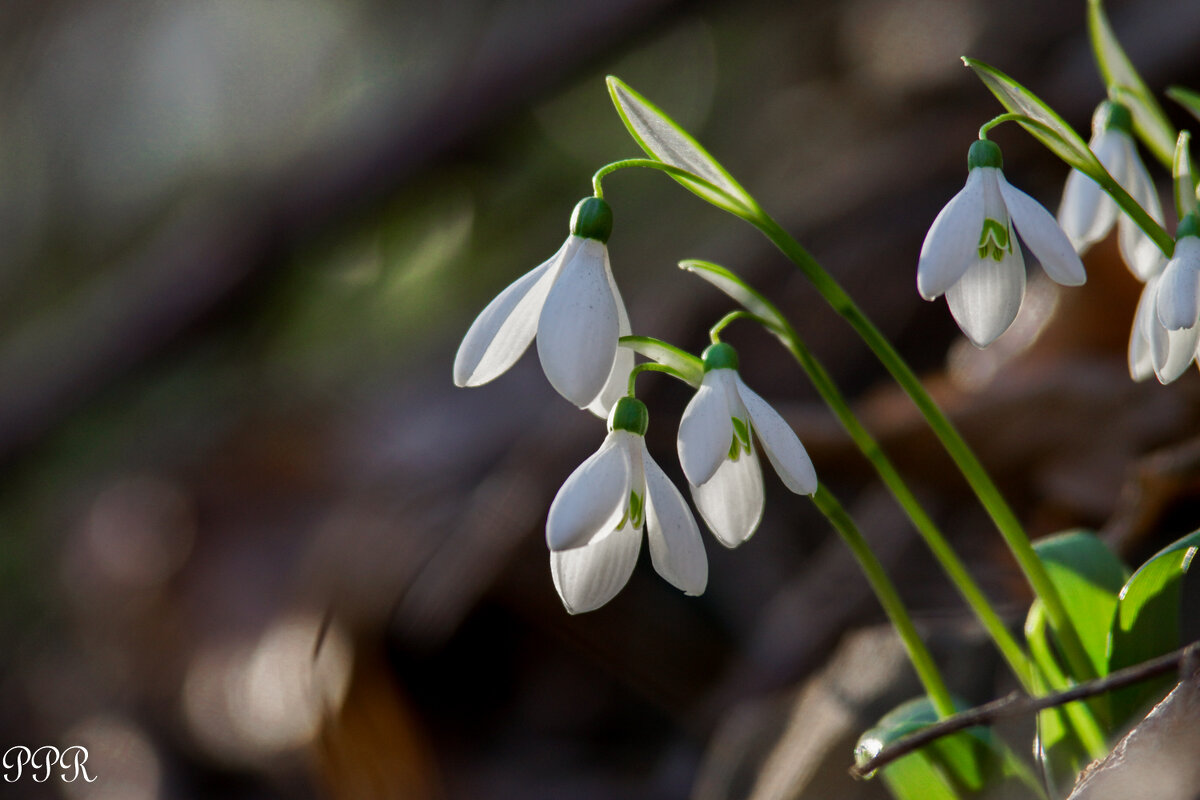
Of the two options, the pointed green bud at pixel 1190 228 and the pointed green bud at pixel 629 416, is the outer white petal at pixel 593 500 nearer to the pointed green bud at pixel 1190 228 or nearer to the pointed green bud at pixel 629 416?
the pointed green bud at pixel 629 416

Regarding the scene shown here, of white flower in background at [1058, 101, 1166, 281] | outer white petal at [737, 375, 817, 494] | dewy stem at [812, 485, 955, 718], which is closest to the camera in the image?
outer white petal at [737, 375, 817, 494]

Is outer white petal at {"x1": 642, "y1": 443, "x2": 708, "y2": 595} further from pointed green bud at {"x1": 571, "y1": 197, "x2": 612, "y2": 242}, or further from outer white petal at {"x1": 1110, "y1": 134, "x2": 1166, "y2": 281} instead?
outer white petal at {"x1": 1110, "y1": 134, "x2": 1166, "y2": 281}

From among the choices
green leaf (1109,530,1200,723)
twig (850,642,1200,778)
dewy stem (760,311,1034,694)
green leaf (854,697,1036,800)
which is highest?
dewy stem (760,311,1034,694)

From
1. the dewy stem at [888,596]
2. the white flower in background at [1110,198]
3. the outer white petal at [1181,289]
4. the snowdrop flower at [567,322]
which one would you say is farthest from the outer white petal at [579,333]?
the white flower in background at [1110,198]

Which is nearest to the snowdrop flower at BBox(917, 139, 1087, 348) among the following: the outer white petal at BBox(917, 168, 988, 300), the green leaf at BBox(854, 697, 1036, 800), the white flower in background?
the outer white petal at BBox(917, 168, 988, 300)

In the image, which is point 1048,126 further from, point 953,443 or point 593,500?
point 593,500

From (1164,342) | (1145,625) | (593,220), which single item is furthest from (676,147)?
(1145,625)

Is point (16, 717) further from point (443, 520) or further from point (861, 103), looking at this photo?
point (861, 103)

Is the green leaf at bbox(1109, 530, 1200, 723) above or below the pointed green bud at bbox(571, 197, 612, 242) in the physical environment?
below
